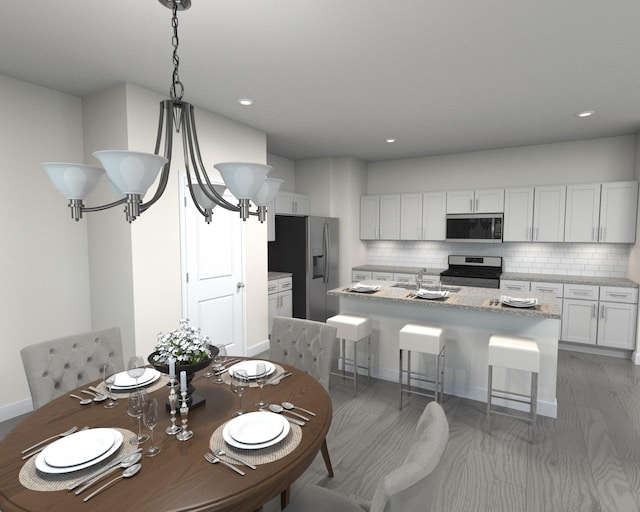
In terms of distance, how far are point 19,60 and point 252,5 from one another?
1.88 m

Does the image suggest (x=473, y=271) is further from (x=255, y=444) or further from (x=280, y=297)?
(x=255, y=444)

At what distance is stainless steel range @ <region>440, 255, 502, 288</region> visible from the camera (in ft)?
16.7

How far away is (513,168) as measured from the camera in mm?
5340

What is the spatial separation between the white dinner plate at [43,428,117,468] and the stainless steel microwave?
5065mm

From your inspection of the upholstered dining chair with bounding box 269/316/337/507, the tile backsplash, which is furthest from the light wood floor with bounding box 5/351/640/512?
the tile backsplash

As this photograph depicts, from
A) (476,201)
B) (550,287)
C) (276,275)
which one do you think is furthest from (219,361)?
(476,201)

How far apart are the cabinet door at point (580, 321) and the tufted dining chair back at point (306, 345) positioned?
12.4 feet

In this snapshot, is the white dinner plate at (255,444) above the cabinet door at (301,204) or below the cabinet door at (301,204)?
below

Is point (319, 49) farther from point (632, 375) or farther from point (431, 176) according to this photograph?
point (632, 375)

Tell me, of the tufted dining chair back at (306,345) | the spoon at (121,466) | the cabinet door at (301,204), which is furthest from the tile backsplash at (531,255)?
the spoon at (121,466)

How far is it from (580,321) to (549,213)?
1428mm

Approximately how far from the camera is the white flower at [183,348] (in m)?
1.64

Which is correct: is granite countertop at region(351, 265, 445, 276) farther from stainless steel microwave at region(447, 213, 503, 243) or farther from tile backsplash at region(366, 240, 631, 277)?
stainless steel microwave at region(447, 213, 503, 243)

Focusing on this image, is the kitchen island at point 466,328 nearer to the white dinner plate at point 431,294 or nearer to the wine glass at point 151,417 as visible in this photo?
the white dinner plate at point 431,294
